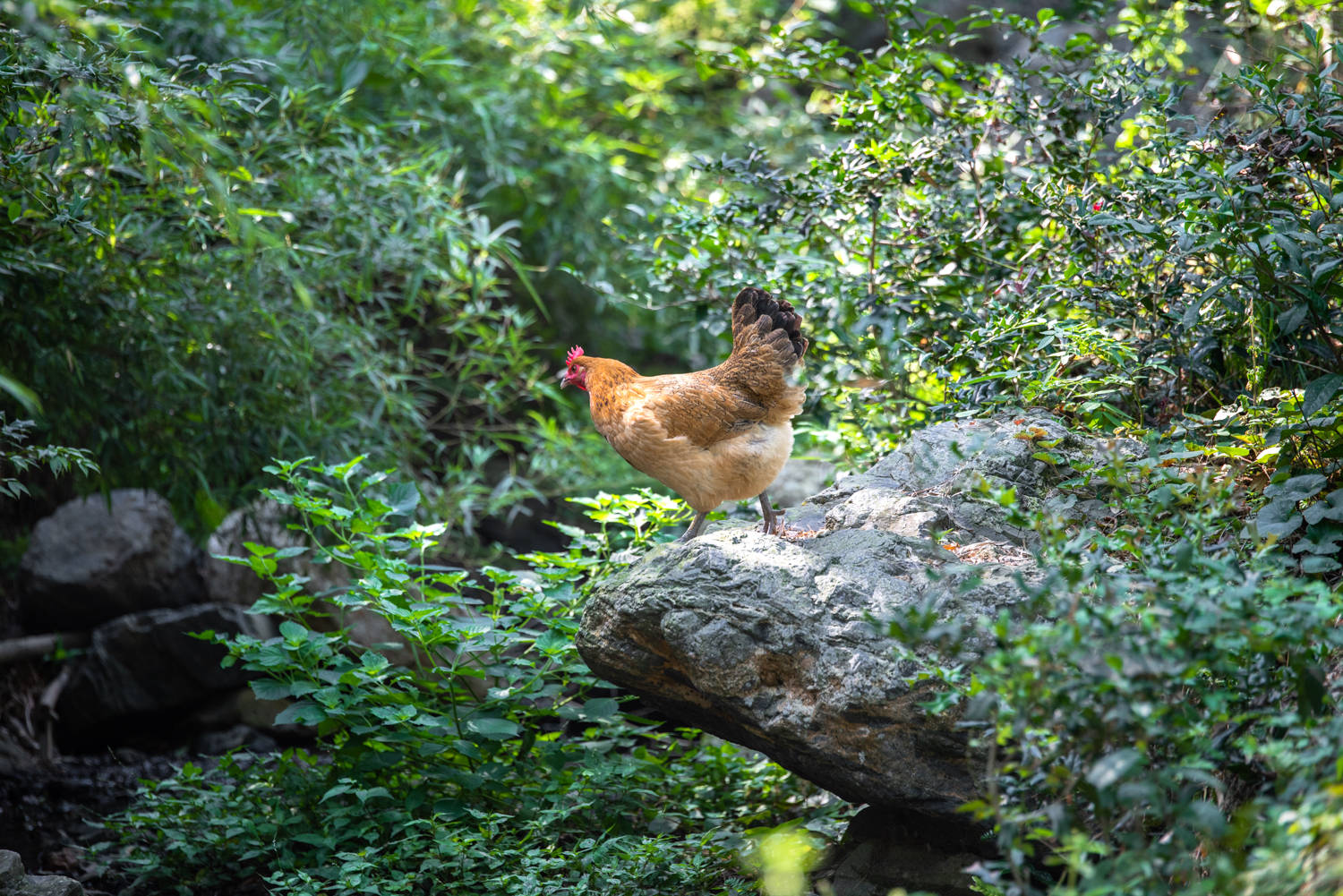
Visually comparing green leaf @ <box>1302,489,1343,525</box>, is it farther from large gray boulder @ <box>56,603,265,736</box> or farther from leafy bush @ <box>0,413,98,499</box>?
large gray boulder @ <box>56,603,265,736</box>

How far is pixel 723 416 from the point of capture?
11.8 feet

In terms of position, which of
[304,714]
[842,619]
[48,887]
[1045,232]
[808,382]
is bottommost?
[48,887]

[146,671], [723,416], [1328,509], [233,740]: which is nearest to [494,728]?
[723,416]

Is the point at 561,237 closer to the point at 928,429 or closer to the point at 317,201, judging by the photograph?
the point at 317,201

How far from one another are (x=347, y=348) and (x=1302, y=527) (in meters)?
4.21

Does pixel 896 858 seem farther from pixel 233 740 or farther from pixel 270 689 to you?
pixel 233 740

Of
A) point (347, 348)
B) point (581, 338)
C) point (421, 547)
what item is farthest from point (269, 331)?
point (581, 338)

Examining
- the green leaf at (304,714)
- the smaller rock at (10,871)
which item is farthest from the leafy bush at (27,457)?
the smaller rock at (10,871)

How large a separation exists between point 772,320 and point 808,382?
517 millimetres

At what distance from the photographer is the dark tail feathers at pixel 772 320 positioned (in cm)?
364

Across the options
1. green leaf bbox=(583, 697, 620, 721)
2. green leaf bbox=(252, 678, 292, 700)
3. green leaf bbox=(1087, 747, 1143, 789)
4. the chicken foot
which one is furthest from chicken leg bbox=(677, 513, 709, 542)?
green leaf bbox=(1087, 747, 1143, 789)

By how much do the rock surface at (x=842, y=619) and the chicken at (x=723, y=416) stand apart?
0.39 m

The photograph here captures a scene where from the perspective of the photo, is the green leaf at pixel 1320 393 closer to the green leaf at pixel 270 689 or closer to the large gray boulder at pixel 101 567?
the green leaf at pixel 270 689

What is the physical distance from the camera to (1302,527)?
2.73m
